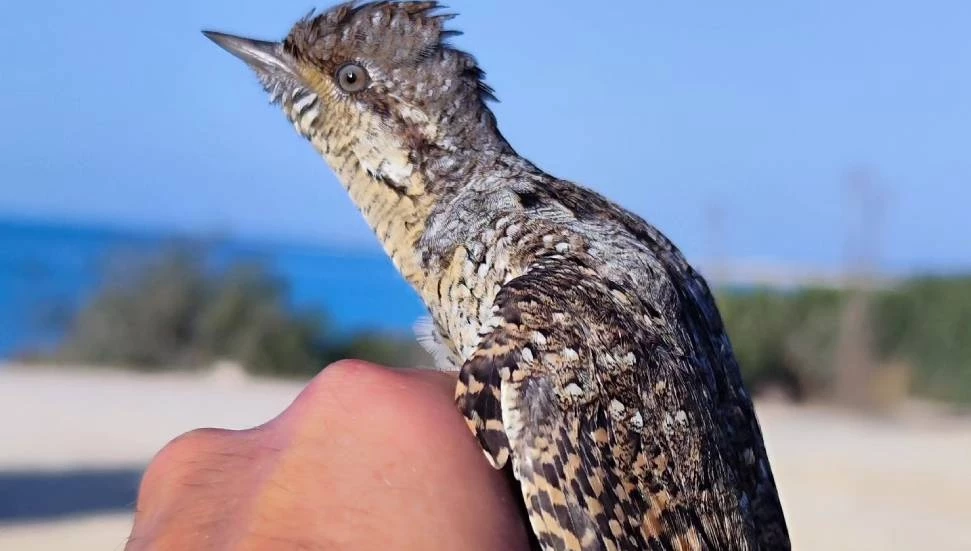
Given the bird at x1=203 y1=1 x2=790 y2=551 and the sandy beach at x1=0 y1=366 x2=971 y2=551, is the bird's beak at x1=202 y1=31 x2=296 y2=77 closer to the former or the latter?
the bird at x1=203 y1=1 x2=790 y2=551

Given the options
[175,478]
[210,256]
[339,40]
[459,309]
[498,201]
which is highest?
[210,256]

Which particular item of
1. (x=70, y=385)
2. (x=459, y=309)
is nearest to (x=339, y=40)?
(x=459, y=309)

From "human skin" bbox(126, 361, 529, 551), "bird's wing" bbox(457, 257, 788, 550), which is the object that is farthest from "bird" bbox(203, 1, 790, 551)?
"human skin" bbox(126, 361, 529, 551)

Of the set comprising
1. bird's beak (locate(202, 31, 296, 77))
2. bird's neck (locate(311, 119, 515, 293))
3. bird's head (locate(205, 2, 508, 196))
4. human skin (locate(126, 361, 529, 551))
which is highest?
bird's beak (locate(202, 31, 296, 77))

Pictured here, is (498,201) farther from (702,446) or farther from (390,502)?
(390,502)

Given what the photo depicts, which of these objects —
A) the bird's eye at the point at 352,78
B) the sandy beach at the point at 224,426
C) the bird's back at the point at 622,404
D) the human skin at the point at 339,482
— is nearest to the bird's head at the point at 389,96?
→ the bird's eye at the point at 352,78

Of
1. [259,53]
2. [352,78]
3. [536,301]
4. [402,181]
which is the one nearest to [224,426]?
[259,53]

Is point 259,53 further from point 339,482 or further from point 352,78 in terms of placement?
point 339,482
